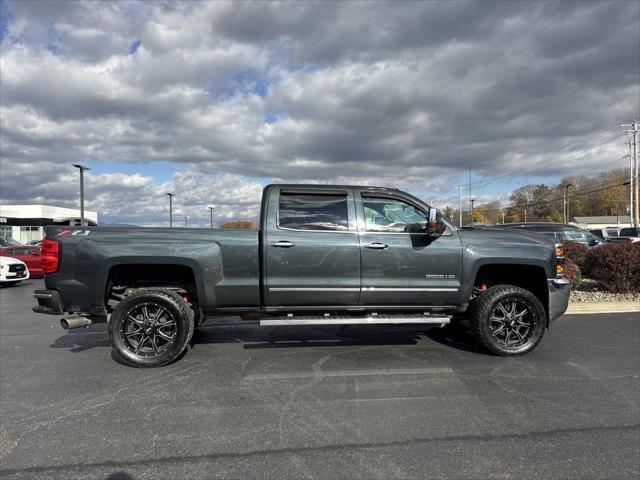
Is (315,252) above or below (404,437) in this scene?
above

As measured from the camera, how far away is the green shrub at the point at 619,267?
9.16 metres

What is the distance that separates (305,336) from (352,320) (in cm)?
147

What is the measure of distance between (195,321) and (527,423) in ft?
12.6

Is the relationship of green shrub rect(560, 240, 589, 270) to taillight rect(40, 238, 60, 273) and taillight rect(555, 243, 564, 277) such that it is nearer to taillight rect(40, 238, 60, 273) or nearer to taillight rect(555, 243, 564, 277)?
taillight rect(555, 243, 564, 277)

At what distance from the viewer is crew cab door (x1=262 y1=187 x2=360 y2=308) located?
4977 mm

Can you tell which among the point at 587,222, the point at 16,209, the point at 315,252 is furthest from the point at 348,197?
the point at 587,222

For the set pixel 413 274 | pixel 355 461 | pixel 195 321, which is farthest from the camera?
pixel 195 321

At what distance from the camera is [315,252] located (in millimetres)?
4996

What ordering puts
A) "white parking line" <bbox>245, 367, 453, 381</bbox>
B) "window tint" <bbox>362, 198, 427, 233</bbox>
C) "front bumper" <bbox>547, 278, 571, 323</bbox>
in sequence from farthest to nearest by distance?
"front bumper" <bbox>547, 278, 571, 323</bbox> < "window tint" <bbox>362, 198, 427, 233</bbox> < "white parking line" <bbox>245, 367, 453, 381</bbox>

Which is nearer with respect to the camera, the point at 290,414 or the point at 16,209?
the point at 290,414

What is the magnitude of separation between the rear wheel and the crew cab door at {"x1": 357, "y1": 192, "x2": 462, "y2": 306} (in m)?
2.11

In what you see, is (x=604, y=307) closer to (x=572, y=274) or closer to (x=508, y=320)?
(x=572, y=274)

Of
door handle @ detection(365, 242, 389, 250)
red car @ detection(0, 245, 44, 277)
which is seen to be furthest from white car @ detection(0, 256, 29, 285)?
door handle @ detection(365, 242, 389, 250)

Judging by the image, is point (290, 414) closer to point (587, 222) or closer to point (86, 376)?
point (86, 376)
